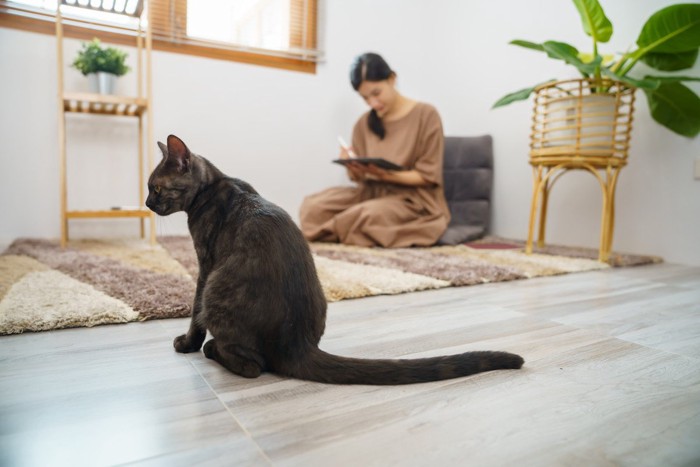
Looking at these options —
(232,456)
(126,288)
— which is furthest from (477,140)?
(232,456)

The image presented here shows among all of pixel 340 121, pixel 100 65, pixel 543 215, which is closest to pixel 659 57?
pixel 543 215

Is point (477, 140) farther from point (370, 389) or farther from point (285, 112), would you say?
point (370, 389)

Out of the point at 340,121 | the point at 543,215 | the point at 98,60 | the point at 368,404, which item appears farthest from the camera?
the point at 340,121

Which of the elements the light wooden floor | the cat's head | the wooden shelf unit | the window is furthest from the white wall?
the cat's head

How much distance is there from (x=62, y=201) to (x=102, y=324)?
4.24 ft

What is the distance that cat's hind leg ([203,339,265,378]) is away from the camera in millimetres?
703

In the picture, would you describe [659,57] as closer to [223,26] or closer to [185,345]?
[185,345]

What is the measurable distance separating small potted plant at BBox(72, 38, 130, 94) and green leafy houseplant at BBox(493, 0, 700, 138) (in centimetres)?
175

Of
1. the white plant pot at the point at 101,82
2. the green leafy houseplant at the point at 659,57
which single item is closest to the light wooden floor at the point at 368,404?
the green leafy houseplant at the point at 659,57

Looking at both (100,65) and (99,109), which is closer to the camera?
(100,65)

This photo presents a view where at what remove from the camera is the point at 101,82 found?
82.0 inches

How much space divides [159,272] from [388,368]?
1044mm

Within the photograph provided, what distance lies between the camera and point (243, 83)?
2719mm

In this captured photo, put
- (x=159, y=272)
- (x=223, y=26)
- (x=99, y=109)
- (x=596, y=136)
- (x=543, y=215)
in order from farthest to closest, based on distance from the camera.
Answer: (x=223, y=26), (x=543, y=215), (x=99, y=109), (x=596, y=136), (x=159, y=272)
